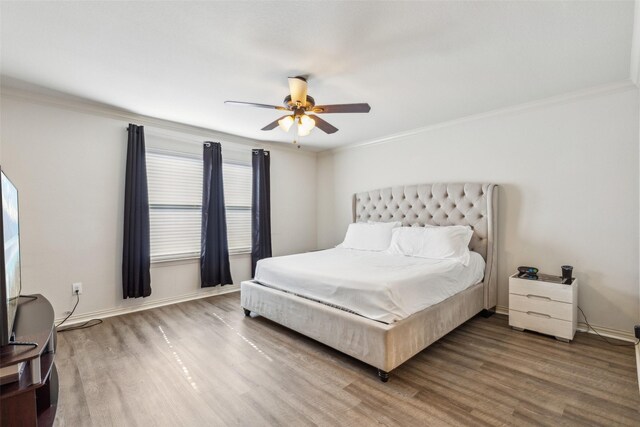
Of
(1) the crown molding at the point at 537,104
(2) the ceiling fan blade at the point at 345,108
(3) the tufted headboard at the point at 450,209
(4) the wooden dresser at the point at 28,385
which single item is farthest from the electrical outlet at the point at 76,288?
(1) the crown molding at the point at 537,104

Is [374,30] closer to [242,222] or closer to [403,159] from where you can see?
[403,159]

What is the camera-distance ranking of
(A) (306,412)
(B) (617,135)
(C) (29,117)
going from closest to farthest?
1. (A) (306,412)
2. (B) (617,135)
3. (C) (29,117)

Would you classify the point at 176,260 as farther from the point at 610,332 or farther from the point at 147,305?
the point at 610,332

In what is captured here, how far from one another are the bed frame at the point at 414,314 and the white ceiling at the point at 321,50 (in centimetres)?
116

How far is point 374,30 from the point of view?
189cm

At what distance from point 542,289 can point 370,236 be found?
1930 millimetres

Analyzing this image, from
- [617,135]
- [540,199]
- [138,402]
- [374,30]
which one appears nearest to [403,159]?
[540,199]

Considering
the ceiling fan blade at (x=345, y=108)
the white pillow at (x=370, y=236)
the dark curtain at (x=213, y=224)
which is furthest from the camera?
the dark curtain at (x=213, y=224)

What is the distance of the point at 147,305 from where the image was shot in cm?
363

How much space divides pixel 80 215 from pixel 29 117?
1.05 metres

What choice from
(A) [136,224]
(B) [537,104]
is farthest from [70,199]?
(B) [537,104]

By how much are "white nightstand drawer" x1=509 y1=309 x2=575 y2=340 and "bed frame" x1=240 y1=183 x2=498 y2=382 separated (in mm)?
355

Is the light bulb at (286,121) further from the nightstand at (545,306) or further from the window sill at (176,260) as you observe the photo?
the nightstand at (545,306)

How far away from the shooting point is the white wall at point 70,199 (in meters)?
2.84
